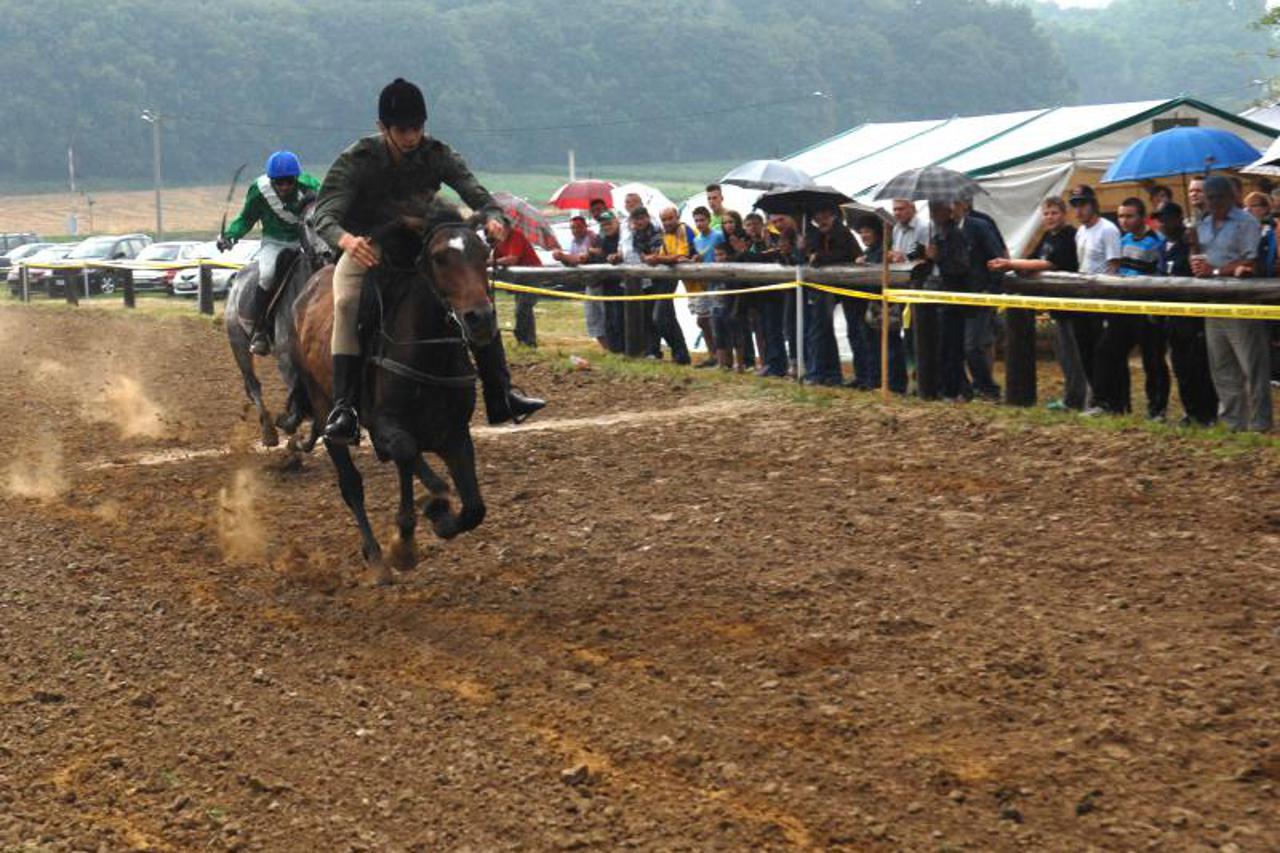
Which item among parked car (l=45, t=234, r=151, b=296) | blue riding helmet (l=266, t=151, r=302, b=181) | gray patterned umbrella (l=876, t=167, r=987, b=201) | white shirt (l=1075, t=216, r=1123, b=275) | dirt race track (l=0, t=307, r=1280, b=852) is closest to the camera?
dirt race track (l=0, t=307, r=1280, b=852)

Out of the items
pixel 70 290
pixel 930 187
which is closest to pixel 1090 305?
pixel 930 187

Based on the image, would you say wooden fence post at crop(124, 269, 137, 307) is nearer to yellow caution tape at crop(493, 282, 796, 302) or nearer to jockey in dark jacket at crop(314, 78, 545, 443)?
yellow caution tape at crop(493, 282, 796, 302)

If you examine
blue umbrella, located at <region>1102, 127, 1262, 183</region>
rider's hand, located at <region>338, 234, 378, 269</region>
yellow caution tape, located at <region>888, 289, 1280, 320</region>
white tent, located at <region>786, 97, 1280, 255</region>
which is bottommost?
yellow caution tape, located at <region>888, 289, 1280, 320</region>

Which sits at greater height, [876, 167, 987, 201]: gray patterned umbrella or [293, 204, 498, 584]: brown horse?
[876, 167, 987, 201]: gray patterned umbrella

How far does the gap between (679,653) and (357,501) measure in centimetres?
295

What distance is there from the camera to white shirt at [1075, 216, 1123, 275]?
1366 cm

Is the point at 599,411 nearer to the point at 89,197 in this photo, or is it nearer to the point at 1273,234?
the point at 1273,234

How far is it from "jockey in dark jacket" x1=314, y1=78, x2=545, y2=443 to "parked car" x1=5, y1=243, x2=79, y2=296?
30118mm

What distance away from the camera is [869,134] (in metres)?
25.8

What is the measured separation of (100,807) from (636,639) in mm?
2603

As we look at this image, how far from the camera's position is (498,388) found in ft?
29.7

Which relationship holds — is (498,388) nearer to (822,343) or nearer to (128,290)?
(822,343)

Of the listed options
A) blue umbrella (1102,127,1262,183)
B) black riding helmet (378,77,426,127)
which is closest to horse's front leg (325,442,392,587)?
black riding helmet (378,77,426,127)

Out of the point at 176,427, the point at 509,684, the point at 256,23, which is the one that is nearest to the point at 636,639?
the point at 509,684
